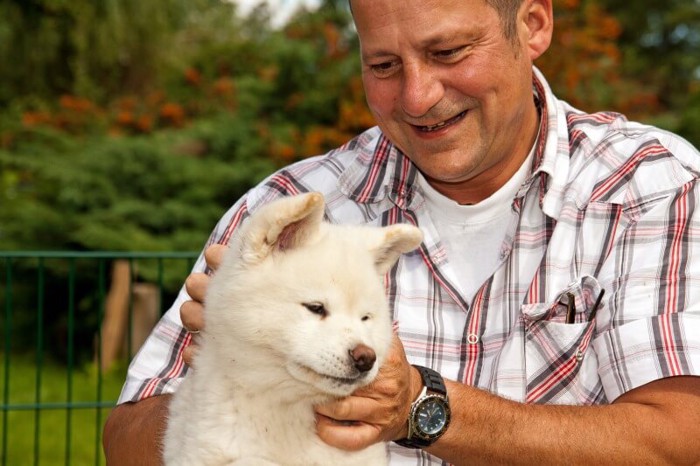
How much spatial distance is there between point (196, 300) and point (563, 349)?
1043 millimetres

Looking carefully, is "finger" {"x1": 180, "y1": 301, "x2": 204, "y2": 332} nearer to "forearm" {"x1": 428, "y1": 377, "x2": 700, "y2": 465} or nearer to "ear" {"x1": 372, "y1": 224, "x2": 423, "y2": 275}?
"ear" {"x1": 372, "y1": 224, "x2": 423, "y2": 275}

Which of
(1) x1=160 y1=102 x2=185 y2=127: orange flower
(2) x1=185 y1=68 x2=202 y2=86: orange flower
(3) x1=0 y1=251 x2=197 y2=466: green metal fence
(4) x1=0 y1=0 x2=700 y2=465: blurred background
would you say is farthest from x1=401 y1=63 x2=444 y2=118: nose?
(2) x1=185 y1=68 x2=202 y2=86: orange flower

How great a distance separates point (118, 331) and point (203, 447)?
5.21 metres

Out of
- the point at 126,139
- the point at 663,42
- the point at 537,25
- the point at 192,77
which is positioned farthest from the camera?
the point at 663,42

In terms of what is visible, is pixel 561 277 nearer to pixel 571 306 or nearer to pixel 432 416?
pixel 571 306

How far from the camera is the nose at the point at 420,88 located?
2.82 metres

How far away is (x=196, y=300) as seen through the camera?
8.55ft

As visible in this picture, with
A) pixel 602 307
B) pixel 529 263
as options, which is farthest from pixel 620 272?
pixel 529 263

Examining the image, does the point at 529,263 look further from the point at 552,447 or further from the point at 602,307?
the point at 552,447

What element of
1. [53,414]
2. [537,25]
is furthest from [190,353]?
[53,414]

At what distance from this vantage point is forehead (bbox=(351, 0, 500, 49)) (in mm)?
2736

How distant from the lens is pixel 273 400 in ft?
7.53

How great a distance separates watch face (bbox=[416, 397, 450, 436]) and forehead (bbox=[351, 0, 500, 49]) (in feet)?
Answer: 3.44

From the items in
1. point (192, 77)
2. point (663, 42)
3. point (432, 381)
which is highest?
point (663, 42)
